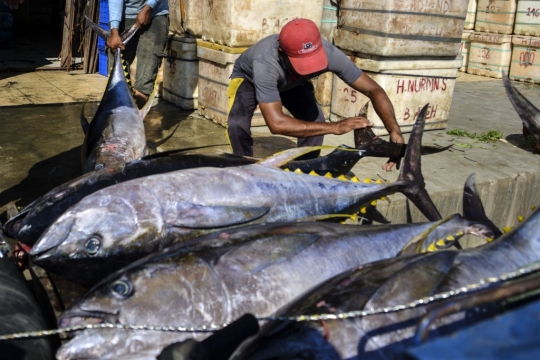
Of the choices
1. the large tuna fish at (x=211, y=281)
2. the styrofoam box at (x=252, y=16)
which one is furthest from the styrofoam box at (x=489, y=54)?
the large tuna fish at (x=211, y=281)

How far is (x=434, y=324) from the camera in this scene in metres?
1.84

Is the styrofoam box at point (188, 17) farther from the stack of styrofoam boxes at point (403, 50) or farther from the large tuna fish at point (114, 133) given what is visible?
the large tuna fish at point (114, 133)

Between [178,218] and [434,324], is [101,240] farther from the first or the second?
[434,324]

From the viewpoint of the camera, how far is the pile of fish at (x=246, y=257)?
1.92 metres

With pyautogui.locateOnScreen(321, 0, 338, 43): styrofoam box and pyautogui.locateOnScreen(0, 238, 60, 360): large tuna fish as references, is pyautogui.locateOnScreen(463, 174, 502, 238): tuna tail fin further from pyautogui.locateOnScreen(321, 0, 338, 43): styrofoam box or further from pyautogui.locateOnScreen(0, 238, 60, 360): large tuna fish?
pyautogui.locateOnScreen(321, 0, 338, 43): styrofoam box

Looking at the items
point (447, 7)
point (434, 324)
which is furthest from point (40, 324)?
point (447, 7)

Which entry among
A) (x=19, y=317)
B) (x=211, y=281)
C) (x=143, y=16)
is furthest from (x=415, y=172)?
(x=143, y=16)

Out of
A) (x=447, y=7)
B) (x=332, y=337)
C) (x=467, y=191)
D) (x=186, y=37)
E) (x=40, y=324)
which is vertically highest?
(x=447, y=7)

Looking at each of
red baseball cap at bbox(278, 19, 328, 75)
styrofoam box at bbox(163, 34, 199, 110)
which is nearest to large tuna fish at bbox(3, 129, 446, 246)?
red baseball cap at bbox(278, 19, 328, 75)

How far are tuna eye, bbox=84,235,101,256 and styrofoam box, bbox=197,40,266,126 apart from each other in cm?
381

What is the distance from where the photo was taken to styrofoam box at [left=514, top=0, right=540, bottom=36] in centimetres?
994

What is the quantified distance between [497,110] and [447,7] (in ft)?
7.71

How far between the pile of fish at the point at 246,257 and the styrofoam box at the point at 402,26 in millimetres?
2602

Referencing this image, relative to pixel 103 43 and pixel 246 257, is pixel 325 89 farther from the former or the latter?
pixel 246 257
